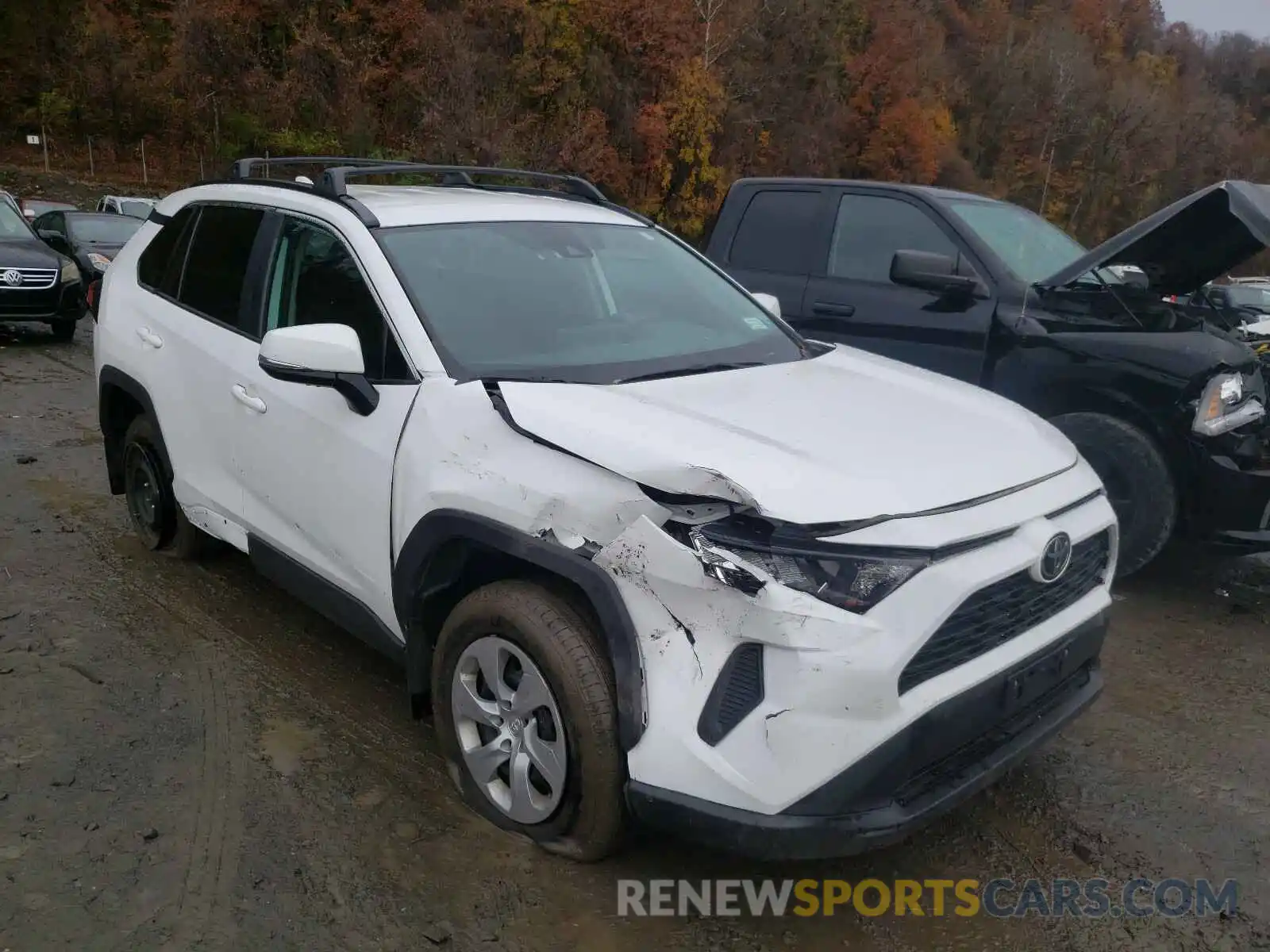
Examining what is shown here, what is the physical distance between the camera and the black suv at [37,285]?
Result: 10836 mm

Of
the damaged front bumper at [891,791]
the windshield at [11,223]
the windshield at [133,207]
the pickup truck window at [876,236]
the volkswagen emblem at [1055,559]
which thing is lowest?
the windshield at [133,207]

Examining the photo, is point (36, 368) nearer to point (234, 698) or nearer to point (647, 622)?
point (234, 698)

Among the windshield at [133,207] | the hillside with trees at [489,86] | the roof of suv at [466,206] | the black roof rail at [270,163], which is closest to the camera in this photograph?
the roof of suv at [466,206]

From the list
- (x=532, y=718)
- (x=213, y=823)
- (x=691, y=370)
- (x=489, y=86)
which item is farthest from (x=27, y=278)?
(x=489, y=86)

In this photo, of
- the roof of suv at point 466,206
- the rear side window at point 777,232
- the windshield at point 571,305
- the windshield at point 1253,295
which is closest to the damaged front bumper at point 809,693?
the windshield at point 571,305

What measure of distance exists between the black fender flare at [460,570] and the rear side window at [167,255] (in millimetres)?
2248

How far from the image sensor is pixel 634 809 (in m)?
2.41

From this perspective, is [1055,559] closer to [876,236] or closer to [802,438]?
[802,438]

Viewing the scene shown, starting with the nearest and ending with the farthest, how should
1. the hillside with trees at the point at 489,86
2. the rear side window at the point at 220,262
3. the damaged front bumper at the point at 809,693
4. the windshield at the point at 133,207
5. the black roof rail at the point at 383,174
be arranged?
the damaged front bumper at the point at 809,693 → the black roof rail at the point at 383,174 → the rear side window at the point at 220,262 → the windshield at the point at 133,207 → the hillside with trees at the point at 489,86

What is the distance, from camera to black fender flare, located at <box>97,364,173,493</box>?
436 cm

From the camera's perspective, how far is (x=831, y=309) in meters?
5.88

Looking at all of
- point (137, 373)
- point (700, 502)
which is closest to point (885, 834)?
point (700, 502)

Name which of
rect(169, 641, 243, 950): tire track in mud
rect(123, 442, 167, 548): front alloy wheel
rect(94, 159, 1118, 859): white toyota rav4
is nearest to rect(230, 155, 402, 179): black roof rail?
rect(94, 159, 1118, 859): white toyota rav4

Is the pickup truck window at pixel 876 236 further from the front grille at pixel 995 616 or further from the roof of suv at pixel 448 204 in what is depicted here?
the front grille at pixel 995 616
